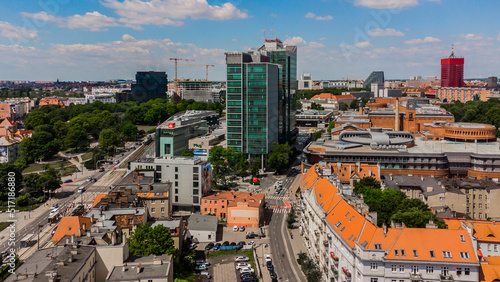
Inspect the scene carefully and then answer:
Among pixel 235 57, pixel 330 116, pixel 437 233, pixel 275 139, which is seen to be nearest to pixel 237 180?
pixel 275 139

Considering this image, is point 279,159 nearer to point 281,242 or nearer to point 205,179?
point 205,179

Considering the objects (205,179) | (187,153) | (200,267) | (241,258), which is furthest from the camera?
(187,153)

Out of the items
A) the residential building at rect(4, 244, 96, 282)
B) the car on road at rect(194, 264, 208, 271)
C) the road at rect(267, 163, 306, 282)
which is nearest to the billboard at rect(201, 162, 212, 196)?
the road at rect(267, 163, 306, 282)

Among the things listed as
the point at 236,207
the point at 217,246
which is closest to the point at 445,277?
the point at 217,246

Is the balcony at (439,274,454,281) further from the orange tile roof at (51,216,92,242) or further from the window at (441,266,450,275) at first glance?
the orange tile roof at (51,216,92,242)

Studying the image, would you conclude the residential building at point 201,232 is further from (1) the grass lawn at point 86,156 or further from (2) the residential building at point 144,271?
(1) the grass lawn at point 86,156

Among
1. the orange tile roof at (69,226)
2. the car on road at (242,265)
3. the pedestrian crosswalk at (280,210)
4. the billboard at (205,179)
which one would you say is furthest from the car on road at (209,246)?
the pedestrian crosswalk at (280,210)

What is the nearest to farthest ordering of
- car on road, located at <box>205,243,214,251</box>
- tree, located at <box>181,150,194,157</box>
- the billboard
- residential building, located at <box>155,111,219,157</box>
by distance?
car on road, located at <box>205,243,214,251</box> < the billboard < tree, located at <box>181,150,194,157</box> < residential building, located at <box>155,111,219,157</box>
